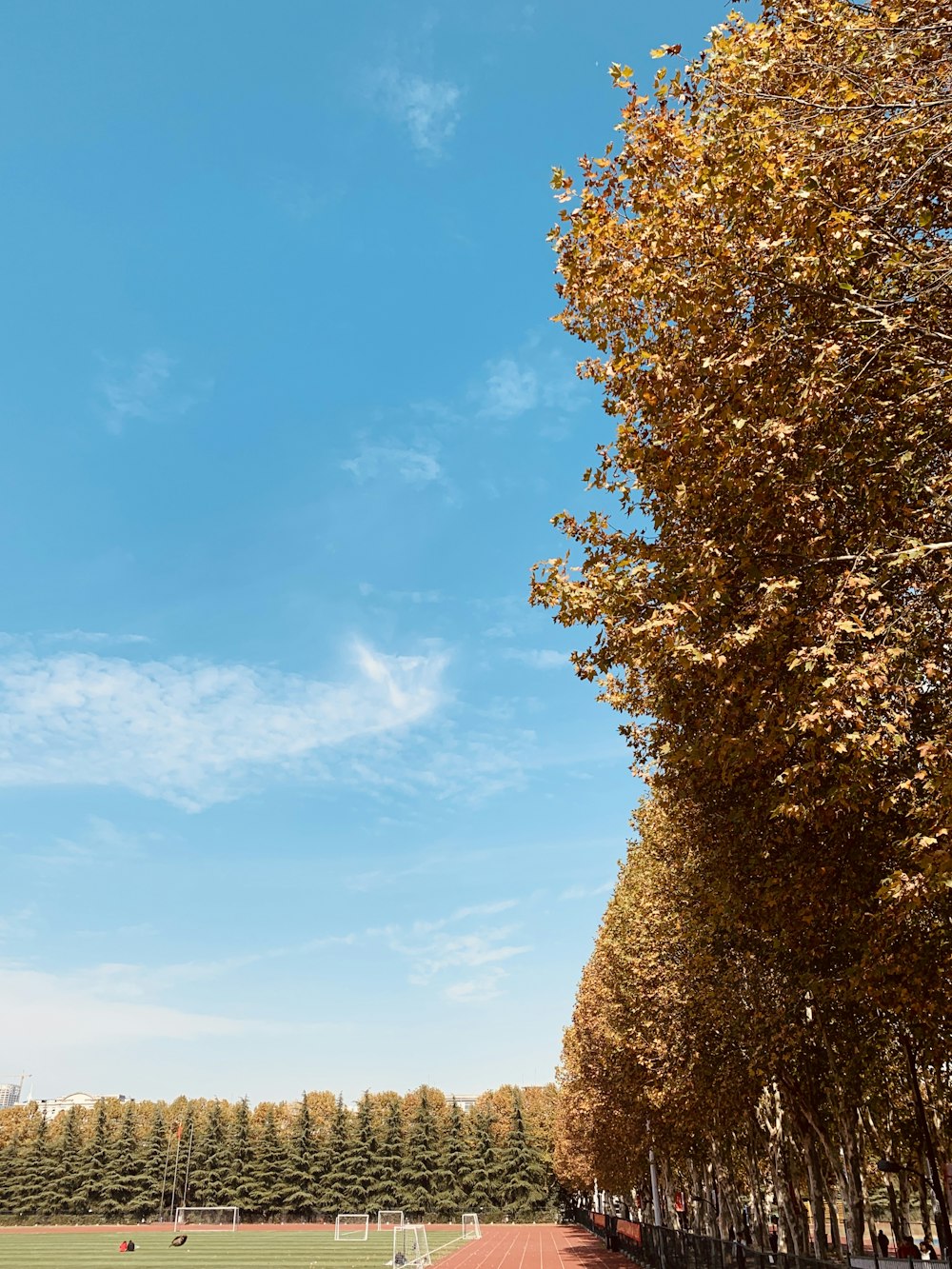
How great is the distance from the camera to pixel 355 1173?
276ft

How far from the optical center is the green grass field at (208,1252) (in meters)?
38.3

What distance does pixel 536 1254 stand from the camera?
4309cm

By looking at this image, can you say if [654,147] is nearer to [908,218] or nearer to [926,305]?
[908,218]

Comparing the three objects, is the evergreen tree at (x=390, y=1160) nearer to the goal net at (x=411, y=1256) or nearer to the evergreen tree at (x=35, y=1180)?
the evergreen tree at (x=35, y=1180)

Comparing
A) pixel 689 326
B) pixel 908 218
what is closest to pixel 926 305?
pixel 908 218

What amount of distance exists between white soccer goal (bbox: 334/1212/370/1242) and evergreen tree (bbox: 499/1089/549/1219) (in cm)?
1337

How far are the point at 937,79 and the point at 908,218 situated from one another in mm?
1625

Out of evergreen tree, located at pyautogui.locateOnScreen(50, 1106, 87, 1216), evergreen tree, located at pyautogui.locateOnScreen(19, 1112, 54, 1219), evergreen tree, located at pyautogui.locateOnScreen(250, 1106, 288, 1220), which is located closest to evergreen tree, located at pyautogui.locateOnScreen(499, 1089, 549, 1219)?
evergreen tree, located at pyautogui.locateOnScreen(250, 1106, 288, 1220)

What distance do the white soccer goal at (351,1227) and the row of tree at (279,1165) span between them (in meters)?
1.47

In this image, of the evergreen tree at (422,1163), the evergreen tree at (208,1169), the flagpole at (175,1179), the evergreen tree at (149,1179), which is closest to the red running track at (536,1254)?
the evergreen tree at (422,1163)

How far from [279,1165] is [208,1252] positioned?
40.2 metres

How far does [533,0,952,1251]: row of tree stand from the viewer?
287 inches

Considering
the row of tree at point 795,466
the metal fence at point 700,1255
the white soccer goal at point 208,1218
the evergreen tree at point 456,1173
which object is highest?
the row of tree at point 795,466

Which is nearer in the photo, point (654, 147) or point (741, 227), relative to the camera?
point (741, 227)
